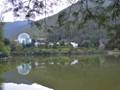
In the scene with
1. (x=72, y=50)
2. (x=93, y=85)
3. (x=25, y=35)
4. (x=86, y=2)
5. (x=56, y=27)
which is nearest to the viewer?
(x=86, y=2)

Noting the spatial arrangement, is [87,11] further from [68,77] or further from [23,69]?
[23,69]

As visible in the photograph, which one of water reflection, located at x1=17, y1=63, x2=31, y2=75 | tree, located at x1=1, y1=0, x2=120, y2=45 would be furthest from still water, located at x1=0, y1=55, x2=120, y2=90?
tree, located at x1=1, y1=0, x2=120, y2=45

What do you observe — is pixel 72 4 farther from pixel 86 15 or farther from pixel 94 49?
pixel 94 49

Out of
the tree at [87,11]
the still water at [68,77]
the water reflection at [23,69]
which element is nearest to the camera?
the tree at [87,11]

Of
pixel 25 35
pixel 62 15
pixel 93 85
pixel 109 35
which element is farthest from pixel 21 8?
pixel 25 35

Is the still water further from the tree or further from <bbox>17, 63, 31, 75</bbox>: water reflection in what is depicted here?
the tree

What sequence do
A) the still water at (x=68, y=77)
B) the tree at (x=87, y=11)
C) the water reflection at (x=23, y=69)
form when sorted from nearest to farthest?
the tree at (x=87, y=11) < the still water at (x=68, y=77) < the water reflection at (x=23, y=69)

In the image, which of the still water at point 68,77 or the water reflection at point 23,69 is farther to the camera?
the water reflection at point 23,69

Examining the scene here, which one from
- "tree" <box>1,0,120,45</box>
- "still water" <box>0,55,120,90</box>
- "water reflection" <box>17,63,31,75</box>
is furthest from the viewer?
"water reflection" <box>17,63,31,75</box>

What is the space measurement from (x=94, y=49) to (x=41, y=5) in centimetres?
5861

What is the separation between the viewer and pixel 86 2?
2.60 meters

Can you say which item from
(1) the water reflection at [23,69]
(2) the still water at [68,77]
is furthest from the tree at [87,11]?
(1) the water reflection at [23,69]

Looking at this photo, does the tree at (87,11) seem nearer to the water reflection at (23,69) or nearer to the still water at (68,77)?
the still water at (68,77)

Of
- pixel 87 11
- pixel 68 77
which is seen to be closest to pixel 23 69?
pixel 68 77
